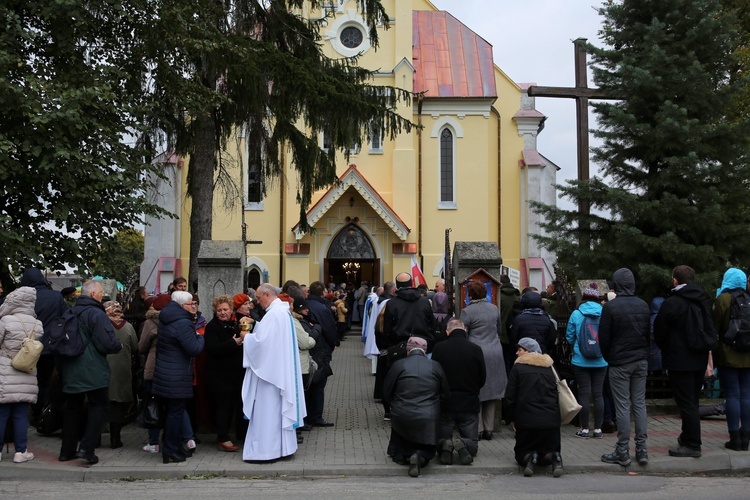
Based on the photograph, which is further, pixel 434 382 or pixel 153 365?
pixel 153 365

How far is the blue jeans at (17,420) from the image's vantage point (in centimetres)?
879

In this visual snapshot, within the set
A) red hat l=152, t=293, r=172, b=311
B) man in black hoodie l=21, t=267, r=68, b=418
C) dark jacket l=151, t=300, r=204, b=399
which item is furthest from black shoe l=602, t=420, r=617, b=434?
man in black hoodie l=21, t=267, r=68, b=418

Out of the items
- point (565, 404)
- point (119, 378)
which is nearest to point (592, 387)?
point (565, 404)

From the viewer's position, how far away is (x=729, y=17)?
13.7 m

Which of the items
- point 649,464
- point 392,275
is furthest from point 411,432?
point 392,275

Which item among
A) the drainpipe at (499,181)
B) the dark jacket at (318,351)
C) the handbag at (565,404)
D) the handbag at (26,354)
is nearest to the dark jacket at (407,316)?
the dark jacket at (318,351)

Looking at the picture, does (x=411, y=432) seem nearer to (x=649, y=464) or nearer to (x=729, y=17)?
(x=649, y=464)

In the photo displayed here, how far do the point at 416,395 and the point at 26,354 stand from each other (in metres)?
4.23

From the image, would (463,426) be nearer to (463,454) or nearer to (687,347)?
(463,454)

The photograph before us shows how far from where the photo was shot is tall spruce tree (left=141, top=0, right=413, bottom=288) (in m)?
13.2

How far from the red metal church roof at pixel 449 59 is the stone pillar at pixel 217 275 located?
2102 cm

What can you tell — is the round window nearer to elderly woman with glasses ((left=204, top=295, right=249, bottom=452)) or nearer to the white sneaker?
elderly woman with glasses ((left=204, top=295, right=249, bottom=452))

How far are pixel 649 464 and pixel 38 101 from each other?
8672mm

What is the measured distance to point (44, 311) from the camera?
9.94 meters
